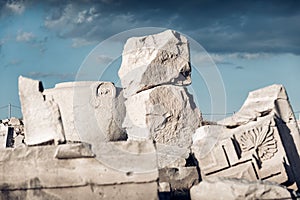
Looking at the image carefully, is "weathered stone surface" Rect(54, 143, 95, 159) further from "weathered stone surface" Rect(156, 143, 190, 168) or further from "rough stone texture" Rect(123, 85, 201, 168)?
"rough stone texture" Rect(123, 85, 201, 168)

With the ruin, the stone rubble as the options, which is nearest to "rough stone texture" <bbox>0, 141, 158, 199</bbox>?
the ruin

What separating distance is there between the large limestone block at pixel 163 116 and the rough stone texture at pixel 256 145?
3.73 ft

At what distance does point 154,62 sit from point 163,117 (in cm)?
92

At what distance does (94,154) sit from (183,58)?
4288 millimetres

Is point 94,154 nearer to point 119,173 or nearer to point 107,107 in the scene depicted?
point 119,173

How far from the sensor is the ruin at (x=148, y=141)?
569 cm

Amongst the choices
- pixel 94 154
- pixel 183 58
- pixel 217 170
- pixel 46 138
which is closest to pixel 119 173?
pixel 94 154

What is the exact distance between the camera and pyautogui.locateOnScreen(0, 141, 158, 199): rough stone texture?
565cm

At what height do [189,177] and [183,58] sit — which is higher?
[183,58]

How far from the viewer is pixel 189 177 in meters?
7.54

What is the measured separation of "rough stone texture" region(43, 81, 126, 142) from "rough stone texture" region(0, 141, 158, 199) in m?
1.58

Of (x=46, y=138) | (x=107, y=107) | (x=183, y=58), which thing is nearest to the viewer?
(x=46, y=138)

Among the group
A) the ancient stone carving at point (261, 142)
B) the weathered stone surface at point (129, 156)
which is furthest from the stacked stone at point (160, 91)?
the weathered stone surface at point (129, 156)

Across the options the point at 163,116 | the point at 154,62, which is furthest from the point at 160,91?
the point at 154,62
